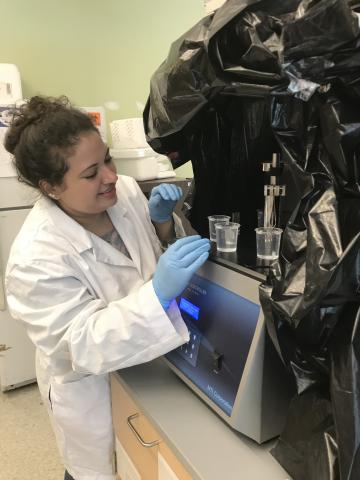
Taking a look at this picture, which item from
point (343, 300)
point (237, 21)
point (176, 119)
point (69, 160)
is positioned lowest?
point (343, 300)

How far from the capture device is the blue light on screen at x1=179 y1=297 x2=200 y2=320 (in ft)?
2.81

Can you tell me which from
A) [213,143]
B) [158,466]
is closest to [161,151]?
[213,143]

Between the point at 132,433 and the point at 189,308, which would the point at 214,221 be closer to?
the point at 189,308

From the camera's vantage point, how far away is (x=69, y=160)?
3.44 feet

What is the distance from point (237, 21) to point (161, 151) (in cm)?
39

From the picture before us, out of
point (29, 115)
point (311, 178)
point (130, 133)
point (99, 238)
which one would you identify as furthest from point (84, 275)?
point (130, 133)

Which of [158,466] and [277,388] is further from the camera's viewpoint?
[158,466]

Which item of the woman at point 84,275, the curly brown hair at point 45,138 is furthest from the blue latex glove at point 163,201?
the curly brown hair at point 45,138

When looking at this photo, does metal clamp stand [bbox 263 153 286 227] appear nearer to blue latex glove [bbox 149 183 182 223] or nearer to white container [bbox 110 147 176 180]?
blue latex glove [bbox 149 183 182 223]

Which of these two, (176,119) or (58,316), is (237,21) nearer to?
(176,119)

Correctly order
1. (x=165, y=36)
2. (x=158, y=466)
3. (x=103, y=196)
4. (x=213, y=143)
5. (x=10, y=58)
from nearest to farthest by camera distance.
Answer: (x=158, y=466), (x=213, y=143), (x=103, y=196), (x=10, y=58), (x=165, y=36)

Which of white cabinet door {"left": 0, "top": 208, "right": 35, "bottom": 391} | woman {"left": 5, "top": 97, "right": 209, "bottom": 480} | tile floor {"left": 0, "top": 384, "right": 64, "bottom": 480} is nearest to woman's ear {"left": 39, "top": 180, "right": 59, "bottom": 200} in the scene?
woman {"left": 5, "top": 97, "right": 209, "bottom": 480}

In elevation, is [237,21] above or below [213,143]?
above

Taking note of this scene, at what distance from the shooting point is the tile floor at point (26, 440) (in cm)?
171
